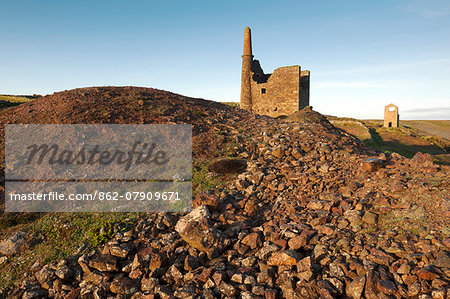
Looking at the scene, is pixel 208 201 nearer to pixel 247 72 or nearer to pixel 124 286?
pixel 124 286

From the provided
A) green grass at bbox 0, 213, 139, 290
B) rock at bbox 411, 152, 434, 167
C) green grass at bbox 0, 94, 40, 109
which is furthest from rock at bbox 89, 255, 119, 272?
green grass at bbox 0, 94, 40, 109

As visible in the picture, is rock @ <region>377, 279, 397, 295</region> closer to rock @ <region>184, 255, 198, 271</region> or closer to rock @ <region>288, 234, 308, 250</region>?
rock @ <region>288, 234, 308, 250</region>

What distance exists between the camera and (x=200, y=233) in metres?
6.79

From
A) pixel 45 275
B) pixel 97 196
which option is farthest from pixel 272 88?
pixel 45 275

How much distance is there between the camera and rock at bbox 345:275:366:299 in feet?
15.6

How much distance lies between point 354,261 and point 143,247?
5.18 meters

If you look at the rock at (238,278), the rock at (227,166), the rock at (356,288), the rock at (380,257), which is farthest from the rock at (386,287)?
the rock at (227,166)

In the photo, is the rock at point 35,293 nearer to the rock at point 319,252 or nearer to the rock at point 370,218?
the rock at point 319,252

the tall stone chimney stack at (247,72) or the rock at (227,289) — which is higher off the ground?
the tall stone chimney stack at (247,72)

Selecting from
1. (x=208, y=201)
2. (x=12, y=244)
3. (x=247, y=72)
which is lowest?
(x=12, y=244)

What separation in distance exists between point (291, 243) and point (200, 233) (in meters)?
2.34

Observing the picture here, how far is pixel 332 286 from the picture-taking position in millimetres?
5031

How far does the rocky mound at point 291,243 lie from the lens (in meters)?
5.11

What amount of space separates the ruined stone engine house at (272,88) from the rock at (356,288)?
1318 inches
